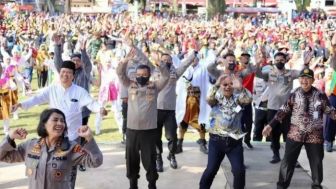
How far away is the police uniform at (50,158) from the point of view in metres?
3.98

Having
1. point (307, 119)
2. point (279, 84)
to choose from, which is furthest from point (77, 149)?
point (279, 84)

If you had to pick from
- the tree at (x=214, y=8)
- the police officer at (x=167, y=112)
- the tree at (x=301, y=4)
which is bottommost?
the police officer at (x=167, y=112)

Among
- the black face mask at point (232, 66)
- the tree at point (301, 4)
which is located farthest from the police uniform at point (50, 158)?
the tree at point (301, 4)

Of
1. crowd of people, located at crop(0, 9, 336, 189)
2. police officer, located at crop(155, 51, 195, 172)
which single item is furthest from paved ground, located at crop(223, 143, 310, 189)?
police officer, located at crop(155, 51, 195, 172)

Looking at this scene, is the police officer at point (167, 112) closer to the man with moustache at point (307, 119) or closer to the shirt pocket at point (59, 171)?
the man with moustache at point (307, 119)

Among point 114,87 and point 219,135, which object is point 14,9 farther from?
point 219,135

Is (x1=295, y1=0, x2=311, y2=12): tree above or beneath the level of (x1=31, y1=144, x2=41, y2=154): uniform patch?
above

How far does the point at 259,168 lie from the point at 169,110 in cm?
156

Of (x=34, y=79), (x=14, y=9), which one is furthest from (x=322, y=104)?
(x=14, y=9)

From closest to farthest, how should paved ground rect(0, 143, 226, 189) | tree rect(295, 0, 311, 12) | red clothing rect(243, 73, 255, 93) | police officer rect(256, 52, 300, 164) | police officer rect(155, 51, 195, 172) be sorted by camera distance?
1. paved ground rect(0, 143, 226, 189)
2. police officer rect(155, 51, 195, 172)
3. police officer rect(256, 52, 300, 164)
4. red clothing rect(243, 73, 255, 93)
5. tree rect(295, 0, 311, 12)

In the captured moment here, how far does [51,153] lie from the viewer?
402cm

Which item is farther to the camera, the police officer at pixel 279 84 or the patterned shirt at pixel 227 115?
the police officer at pixel 279 84

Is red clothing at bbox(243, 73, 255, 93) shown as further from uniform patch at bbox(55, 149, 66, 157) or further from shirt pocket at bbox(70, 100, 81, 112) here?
uniform patch at bbox(55, 149, 66, 157)

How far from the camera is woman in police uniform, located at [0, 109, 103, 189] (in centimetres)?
398
